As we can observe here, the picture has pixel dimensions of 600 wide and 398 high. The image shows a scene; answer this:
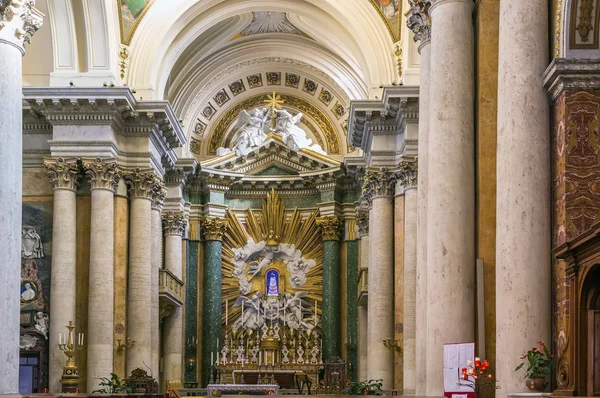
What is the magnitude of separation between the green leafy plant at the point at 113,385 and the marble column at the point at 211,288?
9.78 metres

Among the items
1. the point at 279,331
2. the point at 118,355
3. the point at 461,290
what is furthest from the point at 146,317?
the point at 461,290

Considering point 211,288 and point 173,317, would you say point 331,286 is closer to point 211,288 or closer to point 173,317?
point 211,288

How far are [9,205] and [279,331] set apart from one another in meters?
21.0

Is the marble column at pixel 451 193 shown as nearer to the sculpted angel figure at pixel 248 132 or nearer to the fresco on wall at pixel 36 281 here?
the fresco on wall at pixel 36 281

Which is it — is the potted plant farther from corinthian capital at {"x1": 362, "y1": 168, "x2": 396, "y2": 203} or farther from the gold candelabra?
corinthian capital at {"x1": 362, "y1": 168, "x2": 396, "y2": 203}

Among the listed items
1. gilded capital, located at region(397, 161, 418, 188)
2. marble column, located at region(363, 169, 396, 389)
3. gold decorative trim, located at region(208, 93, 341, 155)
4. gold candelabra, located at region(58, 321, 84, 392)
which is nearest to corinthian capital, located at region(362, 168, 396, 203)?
marble column, located at region(363, 169, 396, 389)

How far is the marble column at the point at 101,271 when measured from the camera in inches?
1019

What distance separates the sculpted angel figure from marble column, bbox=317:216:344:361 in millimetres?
3436

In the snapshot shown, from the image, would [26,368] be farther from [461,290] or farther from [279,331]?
[461,290]

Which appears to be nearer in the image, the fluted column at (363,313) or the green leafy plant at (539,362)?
the green leafy plant at (539,362)

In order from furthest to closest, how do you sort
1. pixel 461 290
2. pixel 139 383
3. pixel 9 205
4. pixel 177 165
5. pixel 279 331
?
1. pixel 279 331
2. pixel 177 165
3. pixel 139 383
4. pixel 9 205
5. pixel 461 290

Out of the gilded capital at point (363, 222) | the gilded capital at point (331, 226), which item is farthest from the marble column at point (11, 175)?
the gilded capital at point (331, 226)

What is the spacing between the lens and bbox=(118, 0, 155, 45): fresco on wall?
28438 millimetres

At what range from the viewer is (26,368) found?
84.5ft
